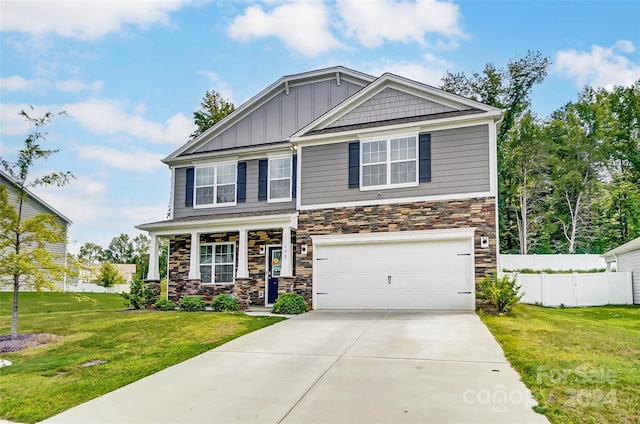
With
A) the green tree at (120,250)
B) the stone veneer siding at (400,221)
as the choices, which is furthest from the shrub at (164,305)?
the green tree at (120,250)

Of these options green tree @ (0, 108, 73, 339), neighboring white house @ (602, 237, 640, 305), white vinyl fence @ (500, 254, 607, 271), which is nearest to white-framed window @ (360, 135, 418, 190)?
green tree @ (0, 108, 73, 339)

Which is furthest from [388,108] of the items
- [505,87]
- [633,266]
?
[505,87]

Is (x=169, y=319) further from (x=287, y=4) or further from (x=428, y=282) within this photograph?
(x=287, y=4)

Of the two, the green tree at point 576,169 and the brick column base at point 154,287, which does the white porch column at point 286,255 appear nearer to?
the brick column base at point 154,287

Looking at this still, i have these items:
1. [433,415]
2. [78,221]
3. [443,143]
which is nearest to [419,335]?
[433,415]

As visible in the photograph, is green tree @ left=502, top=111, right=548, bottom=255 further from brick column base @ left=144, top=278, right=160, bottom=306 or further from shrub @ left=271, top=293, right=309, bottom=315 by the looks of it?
brick column base @ left=144, top=278, right=160, bottom=306

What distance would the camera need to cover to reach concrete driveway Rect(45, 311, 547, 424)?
198 inches

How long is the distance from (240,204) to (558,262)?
19182mm

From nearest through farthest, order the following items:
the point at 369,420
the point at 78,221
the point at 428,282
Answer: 1. the point at 369,420
2. the point at 428,282
3. the point at 78,221

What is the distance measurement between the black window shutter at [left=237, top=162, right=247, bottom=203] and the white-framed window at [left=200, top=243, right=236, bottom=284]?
66.4 inches

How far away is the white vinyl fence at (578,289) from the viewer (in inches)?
640

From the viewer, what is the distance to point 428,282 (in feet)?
43.1

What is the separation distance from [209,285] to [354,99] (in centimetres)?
780

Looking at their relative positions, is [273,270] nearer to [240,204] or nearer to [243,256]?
[243,256]
